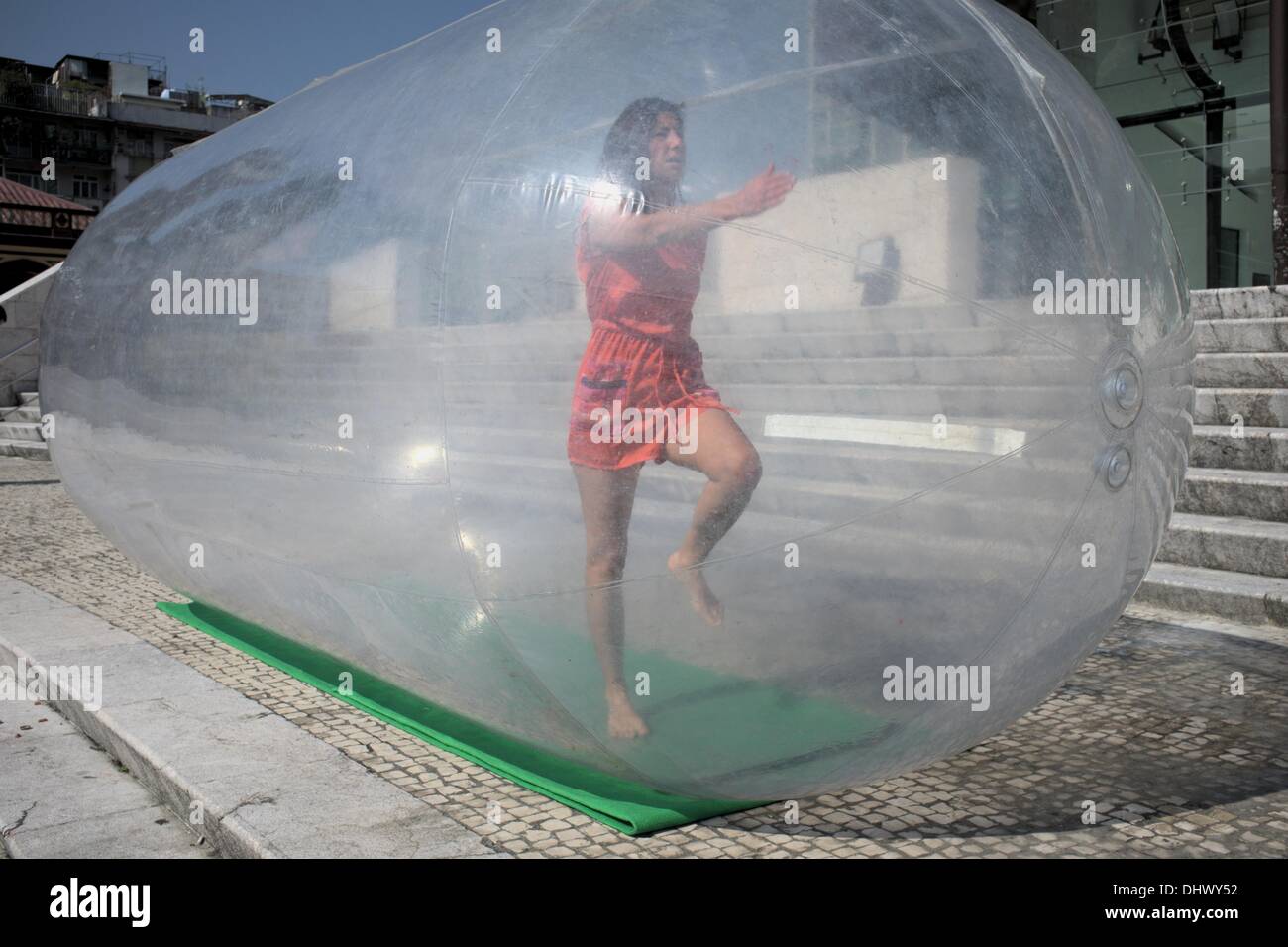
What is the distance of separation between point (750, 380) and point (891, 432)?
316 millimetres

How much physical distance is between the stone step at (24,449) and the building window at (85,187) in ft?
170

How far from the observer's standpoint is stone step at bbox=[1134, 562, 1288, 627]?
5.52 metres

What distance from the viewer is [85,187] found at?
62.5 meters

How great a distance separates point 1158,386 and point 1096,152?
0.58 m

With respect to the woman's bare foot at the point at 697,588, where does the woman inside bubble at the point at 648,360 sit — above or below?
above

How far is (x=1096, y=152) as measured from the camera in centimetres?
284

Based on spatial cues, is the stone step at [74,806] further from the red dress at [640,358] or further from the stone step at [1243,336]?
the stone step at [1243,336]

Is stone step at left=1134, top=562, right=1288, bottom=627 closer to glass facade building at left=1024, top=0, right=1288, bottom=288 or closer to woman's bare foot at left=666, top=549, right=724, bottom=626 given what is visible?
woman's bare foot at left=666, top=549, right=724, bottom=626

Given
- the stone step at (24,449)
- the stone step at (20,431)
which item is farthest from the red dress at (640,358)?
the stone step at (20,431)

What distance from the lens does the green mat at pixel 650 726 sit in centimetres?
266

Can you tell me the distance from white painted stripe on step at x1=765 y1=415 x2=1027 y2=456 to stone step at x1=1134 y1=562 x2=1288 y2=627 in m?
3.62

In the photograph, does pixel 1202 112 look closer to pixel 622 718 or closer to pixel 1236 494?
pixel 1236 494

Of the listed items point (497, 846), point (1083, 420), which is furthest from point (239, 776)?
point (1083, 420)

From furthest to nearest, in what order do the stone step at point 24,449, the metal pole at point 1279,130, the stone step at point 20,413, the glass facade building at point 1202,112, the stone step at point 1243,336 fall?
the stone step at point 20,413 → the stone step at point 24,449 → the glass facade building at point 1202,112 → the metal pole at point 1279,130 → the stone step at point 1243,336
